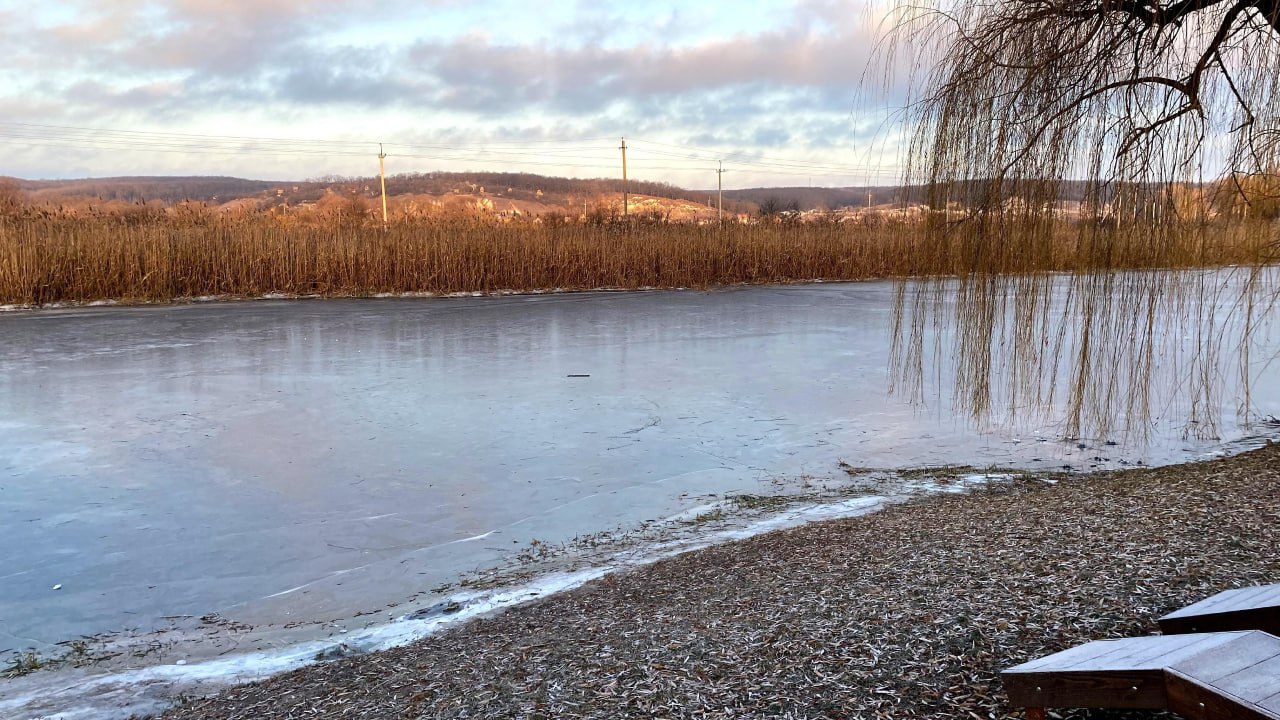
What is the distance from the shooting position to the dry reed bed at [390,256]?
18312mm

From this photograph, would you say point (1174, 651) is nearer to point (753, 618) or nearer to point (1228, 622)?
point (1228, 622)

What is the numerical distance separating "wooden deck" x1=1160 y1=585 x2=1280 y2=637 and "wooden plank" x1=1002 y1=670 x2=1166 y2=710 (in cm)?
46

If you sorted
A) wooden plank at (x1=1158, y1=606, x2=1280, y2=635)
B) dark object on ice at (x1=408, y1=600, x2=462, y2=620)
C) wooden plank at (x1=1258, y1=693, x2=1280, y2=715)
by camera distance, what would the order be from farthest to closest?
dark object on ice at (x1=408, y1=600, x2=462, y2=620) → wooden plank at (x1=1158, y1=606, x2=1280, y2=635) → wooden plank at (x1=1258, y1=693, x2=1280, y2=715)

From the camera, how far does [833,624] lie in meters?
2.90

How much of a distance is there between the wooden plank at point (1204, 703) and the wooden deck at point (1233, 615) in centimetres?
47

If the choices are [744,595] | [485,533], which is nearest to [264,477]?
[485,533]

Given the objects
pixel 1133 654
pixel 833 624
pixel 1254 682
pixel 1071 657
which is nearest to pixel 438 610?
pixel 833 624

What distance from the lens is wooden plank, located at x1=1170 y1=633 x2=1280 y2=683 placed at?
5.90 ft

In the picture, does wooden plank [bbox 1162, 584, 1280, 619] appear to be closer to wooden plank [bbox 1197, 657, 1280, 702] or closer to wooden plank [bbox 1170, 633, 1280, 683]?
wooden plank [bbox 1170, 633, 1280, 683]

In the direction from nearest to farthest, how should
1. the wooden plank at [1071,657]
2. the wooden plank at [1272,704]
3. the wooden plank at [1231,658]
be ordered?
the wooden plank at [1272,704] → the wooden plank at [1231,658] → the wooden plank at [1071,657]

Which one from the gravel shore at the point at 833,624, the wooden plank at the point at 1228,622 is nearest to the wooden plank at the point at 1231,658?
the wooden plank at the point at 1228,622

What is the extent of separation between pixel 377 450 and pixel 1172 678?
5701mm

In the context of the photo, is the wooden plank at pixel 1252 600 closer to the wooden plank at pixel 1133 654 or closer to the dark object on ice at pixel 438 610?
the wooden plank at pixel 1133 654

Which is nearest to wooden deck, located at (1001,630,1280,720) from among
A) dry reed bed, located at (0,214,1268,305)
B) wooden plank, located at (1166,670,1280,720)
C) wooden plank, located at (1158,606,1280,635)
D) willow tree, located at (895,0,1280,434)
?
wooden plank, located at (1166,670,1280,720)
